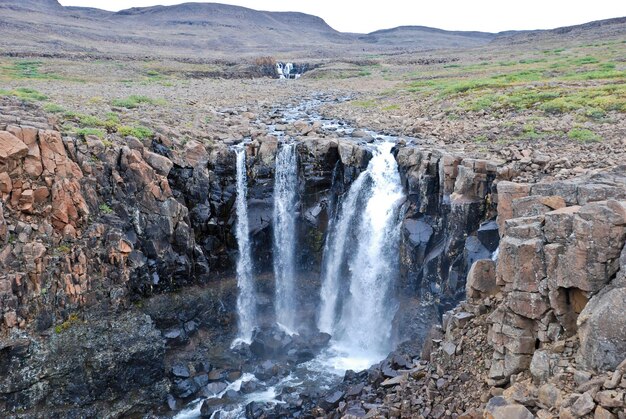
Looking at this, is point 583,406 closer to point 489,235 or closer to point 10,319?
point 489,235

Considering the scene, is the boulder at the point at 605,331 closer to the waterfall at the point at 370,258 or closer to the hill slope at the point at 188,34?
the waterfall at the point at 370,258

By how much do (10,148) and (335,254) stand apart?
15.7 metres

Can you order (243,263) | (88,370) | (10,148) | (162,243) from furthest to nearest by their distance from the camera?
(243,263) → (162,243) → (88,370) → (10,148)

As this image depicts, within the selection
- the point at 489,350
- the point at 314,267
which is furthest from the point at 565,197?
the point at 314,267

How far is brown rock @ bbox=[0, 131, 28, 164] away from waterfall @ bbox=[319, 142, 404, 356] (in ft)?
49.3

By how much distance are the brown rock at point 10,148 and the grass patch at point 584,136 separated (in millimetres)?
24482

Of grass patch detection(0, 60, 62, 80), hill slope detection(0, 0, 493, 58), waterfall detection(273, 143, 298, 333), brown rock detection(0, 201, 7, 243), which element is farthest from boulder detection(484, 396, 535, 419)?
hill slope detection(0, 0, 493, 58)

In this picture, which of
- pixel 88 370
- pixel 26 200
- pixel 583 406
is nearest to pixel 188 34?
pixel 26 200

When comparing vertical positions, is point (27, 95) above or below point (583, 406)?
above

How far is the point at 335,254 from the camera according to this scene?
27969 mm

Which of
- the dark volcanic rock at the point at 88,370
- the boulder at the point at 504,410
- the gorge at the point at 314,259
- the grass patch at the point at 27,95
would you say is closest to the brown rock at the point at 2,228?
the gorge at the point at 314,259

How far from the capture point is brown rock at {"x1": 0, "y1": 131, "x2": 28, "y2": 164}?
20.5 m

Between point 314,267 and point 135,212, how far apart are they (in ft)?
33.3

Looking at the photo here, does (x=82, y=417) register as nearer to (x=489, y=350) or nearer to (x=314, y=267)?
(x=314, y=267)
